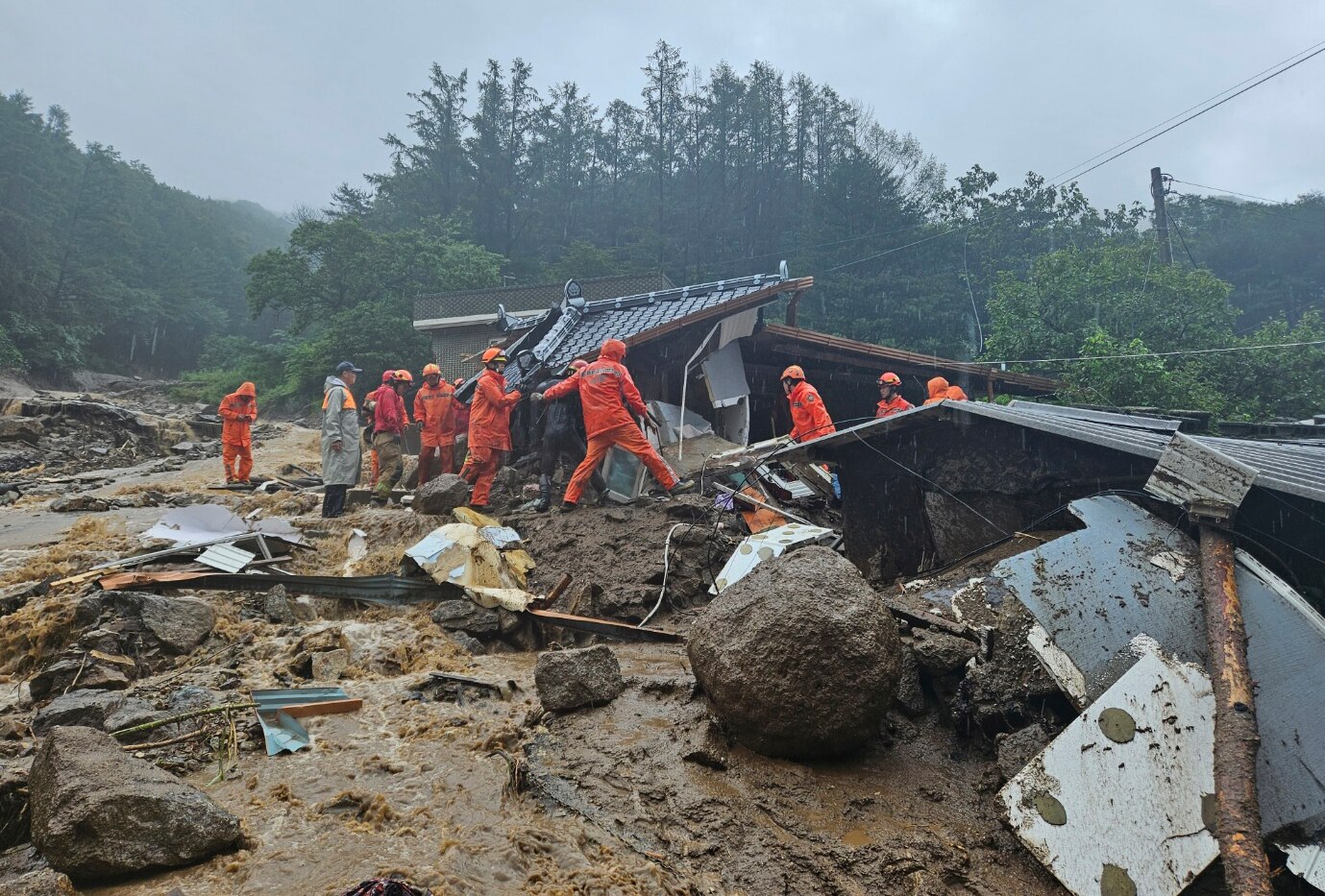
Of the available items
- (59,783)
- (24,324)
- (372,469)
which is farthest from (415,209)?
(59,783)

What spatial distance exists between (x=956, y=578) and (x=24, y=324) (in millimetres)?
38532

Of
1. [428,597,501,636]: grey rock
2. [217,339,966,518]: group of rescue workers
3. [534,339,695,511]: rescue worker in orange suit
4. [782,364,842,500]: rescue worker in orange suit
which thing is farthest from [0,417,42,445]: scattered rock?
[782,364,842,500]: rescue worker in orange suit

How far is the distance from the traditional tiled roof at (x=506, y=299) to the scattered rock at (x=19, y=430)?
9.08 metres

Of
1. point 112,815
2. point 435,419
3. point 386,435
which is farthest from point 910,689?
point 386,435

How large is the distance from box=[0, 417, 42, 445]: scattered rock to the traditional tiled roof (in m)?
9.08

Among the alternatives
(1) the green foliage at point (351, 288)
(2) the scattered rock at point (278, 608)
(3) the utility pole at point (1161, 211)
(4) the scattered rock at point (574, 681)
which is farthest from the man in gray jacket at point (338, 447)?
(3) the utility pole at point (1161, 211)

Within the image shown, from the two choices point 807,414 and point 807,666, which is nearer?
point 807,666

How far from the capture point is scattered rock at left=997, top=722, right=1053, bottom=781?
8.54ft

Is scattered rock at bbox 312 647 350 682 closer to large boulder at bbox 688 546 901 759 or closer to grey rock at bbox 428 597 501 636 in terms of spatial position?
grey rock at bbox 428 597 501 636

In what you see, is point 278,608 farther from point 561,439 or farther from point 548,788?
point 561,439

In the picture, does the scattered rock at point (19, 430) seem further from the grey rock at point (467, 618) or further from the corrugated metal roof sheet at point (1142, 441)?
the corrugated metal roof sheet at point (1142, 441)

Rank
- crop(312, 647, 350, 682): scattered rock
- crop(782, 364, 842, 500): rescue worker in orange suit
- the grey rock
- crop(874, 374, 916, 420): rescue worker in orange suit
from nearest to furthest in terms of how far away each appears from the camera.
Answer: crop(312, 647, 350, 682): scattered rock, the grey rock, crop(782, 364, 842, 500): rescue worker in orange suit, crop(874, 374, 916, 420): rescue worker in orange suit

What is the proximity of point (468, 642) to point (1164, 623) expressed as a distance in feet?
13.7

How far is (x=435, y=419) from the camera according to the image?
935cm
